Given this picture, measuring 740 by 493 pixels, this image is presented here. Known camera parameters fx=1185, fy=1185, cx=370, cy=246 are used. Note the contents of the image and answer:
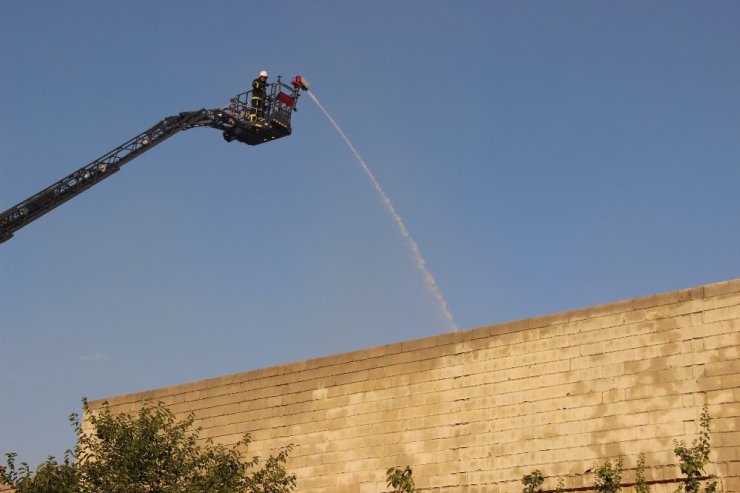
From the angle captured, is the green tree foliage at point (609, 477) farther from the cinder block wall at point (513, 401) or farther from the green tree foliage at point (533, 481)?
the green tree foliage at point (533, 481)

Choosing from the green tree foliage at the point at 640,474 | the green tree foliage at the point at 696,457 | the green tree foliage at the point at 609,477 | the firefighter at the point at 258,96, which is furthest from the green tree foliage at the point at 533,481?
the firefighter at the point at 258,96

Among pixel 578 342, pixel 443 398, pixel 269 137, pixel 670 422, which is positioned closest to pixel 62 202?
pixel 269 137

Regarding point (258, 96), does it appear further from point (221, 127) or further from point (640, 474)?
point (640, 474)

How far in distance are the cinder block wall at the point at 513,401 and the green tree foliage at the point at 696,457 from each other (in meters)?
0.20

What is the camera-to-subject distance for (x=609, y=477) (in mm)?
21344

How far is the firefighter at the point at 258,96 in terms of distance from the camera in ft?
110

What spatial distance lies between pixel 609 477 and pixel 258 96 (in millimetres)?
16661

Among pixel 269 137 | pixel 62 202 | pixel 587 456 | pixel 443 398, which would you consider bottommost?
pixel 587 456

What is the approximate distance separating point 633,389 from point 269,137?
1489cm

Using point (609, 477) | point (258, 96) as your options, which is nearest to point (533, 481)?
point (609, 477)

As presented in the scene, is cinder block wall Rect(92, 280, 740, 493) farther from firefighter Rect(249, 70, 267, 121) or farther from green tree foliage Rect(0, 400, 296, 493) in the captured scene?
firefighter Rect(249, 70, 267, 121)

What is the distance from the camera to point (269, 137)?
34.1 metres

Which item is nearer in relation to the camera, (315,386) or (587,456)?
(587,456)

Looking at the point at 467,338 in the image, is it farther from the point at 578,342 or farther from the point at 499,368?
the point at 578,342
